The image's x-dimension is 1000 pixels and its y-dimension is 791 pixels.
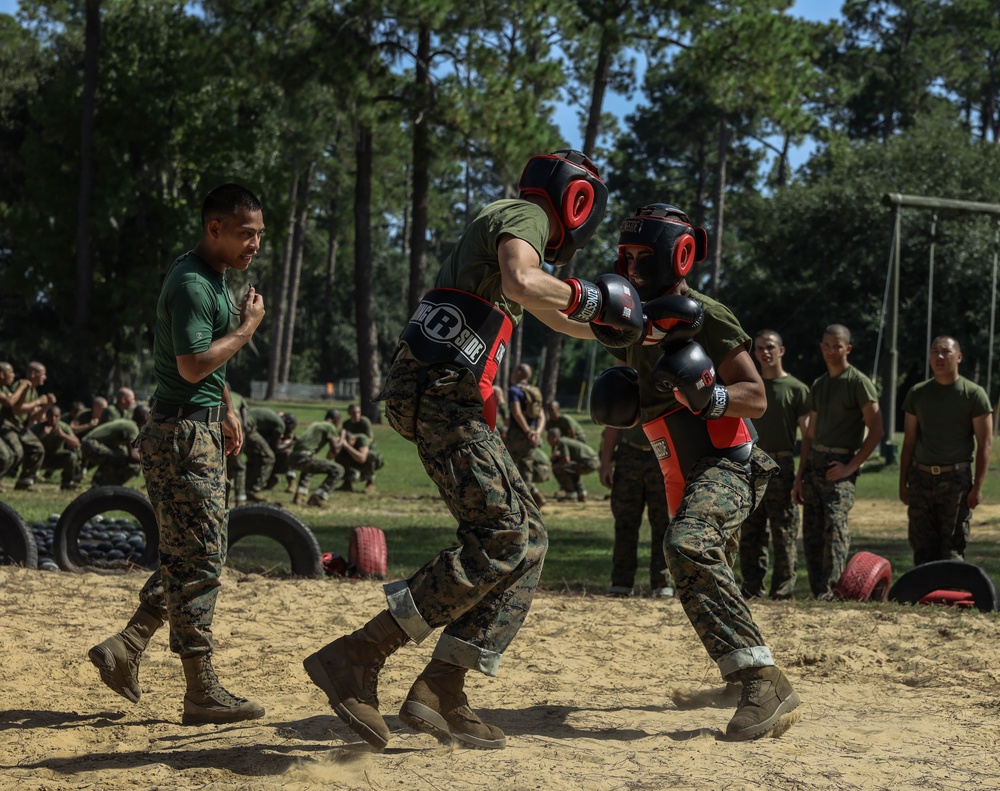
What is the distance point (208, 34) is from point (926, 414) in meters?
23.3

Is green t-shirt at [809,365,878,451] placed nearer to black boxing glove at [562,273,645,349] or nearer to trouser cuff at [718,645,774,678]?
trouser cuff at [718,645,774,678]

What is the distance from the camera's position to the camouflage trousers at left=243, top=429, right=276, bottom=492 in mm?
17016

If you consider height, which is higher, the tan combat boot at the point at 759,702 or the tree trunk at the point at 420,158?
the tree trunk at the point at 420,158

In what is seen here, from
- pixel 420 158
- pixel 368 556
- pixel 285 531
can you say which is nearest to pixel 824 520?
pixel 368 556

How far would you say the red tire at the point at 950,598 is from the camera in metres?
8.08

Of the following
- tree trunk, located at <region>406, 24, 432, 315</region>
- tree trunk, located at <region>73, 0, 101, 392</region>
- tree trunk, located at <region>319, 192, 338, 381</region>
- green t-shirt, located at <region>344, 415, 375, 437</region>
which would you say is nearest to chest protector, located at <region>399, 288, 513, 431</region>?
green t-shirt, located at <region>344, 415, 375, 437</region>

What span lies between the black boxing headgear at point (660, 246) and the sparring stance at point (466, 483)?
2.27 ft

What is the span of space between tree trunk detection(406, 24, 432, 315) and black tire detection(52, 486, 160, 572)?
58.5 feet

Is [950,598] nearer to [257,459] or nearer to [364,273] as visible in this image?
[257,459]

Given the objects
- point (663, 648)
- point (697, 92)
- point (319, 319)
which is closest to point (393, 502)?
point (663, 648)

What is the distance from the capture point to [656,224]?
16.9 feet

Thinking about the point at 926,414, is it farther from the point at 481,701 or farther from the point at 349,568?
the point at 481,701

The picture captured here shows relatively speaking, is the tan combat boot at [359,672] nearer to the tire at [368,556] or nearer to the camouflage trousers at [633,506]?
the tire at [368,556]

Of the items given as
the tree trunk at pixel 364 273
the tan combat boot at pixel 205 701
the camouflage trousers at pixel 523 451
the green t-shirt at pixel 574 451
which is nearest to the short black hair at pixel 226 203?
the tan combat boot at pixel 205 701
